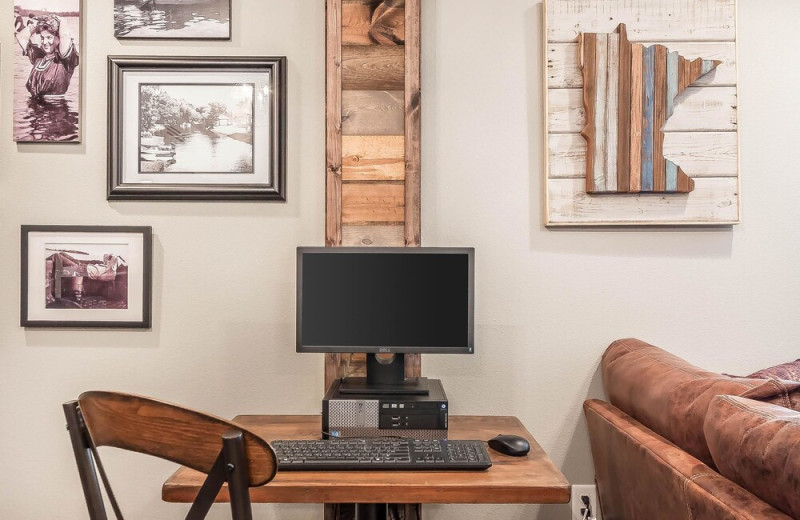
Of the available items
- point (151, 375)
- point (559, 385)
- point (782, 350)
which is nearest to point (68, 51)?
point (151, 375)

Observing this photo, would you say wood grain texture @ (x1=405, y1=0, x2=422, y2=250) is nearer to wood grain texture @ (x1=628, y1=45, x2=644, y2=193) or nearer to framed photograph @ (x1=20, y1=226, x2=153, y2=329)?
wood grain texture @ (x1=628, y1=45, x2=644, y2=193)

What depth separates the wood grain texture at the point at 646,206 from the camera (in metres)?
1.95

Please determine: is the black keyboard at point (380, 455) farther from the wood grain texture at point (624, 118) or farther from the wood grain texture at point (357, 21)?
the wood grain texture at point (357, 21)

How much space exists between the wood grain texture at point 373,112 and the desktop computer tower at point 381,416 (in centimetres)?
92

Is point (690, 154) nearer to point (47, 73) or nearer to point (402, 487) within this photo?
point (402, 487)

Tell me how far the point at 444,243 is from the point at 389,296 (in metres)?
0.36

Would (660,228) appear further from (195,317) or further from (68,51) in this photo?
(68,51)

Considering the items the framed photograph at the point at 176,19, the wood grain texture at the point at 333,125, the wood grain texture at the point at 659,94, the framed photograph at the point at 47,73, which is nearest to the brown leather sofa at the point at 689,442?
the wood grain texture at the point at 659,94

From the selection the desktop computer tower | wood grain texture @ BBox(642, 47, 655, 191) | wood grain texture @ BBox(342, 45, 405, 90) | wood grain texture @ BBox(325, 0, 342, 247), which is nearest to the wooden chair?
the desktop computer tower

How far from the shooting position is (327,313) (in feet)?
5.67

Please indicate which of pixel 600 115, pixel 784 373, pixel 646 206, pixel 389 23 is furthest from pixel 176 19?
pixel 784 373

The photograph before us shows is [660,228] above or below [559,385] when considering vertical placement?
above

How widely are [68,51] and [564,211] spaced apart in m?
1.84

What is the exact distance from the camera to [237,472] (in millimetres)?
888
